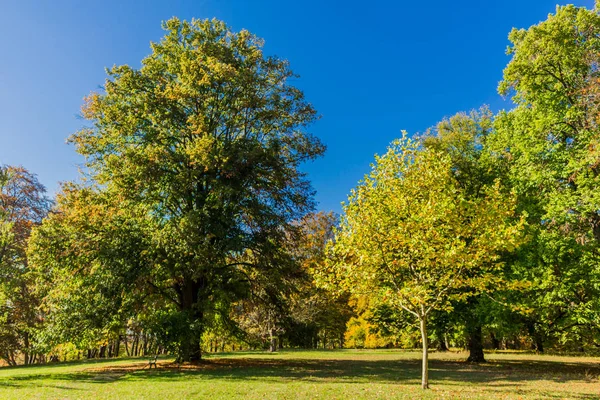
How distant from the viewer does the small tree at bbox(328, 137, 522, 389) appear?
493 inches

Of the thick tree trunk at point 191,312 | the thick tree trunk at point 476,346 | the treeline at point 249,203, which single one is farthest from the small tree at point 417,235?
the thick tree trunk at point 476,346

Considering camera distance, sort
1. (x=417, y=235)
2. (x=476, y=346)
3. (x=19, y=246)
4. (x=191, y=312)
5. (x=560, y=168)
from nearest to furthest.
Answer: (x=417, y=235)
(x=560, y=168)
(x=191, y=312)
(x=476, y=346)
(x=19, y=246)

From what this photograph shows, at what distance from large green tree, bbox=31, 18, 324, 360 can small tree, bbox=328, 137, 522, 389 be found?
283 inches

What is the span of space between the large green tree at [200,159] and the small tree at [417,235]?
283 inches

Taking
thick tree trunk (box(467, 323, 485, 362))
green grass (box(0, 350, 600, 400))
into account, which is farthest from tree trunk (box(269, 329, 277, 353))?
green grass (box(0, 350, 600, 400))

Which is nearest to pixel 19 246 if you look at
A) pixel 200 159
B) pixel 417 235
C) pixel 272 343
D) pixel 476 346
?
pixel 200 159

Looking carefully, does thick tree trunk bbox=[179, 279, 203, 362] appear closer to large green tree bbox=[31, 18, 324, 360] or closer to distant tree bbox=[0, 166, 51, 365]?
large green tree bbox=[31, 18, 324, 360]

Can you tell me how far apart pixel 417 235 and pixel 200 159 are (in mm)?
11725

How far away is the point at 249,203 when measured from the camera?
804 inches

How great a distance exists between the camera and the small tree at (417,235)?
12.5m

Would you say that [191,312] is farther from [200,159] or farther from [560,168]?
[560,168]

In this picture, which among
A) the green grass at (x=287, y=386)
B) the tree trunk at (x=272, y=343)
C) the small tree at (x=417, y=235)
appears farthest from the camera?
the tree trunk at (x=272, y=343)

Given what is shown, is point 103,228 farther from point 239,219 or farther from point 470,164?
point 470,164

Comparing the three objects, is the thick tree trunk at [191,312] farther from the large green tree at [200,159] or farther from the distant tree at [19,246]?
the distant tree at [19,246]
